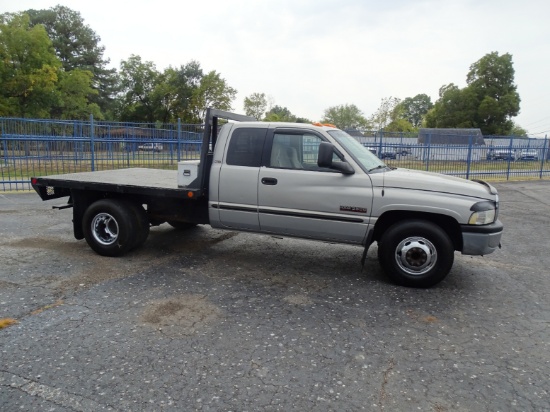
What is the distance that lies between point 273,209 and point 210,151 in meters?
1.20

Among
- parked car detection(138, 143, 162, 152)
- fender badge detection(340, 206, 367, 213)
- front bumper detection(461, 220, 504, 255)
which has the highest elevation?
parked car detection(138, 143, 162, 152)

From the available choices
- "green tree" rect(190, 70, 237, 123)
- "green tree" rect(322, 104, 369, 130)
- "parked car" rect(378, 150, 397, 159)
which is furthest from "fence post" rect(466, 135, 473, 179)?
"green tree" rect(322, 104, 369, 130)

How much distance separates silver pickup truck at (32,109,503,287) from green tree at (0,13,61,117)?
33922 mm

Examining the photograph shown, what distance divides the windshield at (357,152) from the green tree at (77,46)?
5464 centimetres

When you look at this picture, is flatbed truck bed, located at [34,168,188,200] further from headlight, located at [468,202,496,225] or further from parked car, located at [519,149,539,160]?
parked car, located at [519,149,539,160]

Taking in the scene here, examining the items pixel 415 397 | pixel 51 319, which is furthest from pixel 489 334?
pixel 51 319

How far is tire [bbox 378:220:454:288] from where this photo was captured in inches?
187

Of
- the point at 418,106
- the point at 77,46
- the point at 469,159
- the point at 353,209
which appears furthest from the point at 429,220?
the point at 418,106

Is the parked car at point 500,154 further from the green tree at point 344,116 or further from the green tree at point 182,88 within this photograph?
the green tree at point 344,116

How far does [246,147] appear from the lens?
5449mm

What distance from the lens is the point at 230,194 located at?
17.9 ft

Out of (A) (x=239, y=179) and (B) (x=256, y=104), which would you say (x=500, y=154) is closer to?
(A) (x=239, y=179)

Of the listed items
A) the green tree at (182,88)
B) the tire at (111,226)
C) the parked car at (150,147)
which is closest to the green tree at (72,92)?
the green tree at (182,88)

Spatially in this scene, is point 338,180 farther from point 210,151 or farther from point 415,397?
point 415,397
